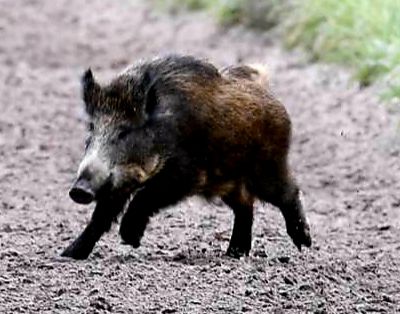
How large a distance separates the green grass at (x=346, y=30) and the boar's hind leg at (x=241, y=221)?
12.0ft

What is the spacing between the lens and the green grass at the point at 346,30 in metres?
11.3

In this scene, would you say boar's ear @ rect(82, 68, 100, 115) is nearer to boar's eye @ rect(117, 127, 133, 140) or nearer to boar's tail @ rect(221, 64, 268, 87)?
boar's eye @ rect(117, 127, 133, 140)

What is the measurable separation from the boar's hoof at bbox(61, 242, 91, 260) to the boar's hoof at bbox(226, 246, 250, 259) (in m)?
0.76

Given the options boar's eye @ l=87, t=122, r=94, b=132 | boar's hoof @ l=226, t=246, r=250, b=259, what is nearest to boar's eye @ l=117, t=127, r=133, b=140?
boar's eye @ l=87, t=122, r=94, b=132

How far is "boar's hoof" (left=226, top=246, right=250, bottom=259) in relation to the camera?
275 inches

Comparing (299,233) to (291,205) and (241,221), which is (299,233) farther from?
(241,221)

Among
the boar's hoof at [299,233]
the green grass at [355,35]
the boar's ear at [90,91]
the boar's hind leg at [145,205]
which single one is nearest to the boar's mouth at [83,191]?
the boar's hind leg at [145,205]

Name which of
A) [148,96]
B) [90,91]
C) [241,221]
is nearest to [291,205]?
[241,221]

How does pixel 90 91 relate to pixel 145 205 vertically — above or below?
above

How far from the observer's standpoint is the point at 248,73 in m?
7.17

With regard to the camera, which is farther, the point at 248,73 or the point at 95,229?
the point at 248,73

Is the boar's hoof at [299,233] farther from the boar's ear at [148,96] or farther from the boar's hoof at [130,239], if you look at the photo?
the boar's ear at [148,96]

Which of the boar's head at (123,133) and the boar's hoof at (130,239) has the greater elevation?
the boar's head at (123,133)

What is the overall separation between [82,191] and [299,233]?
1.56 metres
